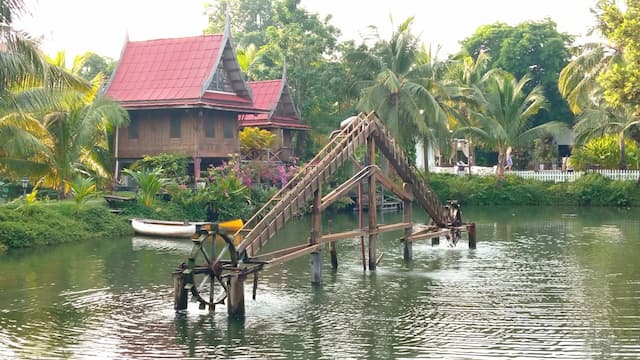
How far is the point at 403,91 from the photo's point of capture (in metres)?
44.0

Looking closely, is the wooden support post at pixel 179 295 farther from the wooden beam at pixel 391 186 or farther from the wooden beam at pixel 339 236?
the wooden beam at pixel 391 186

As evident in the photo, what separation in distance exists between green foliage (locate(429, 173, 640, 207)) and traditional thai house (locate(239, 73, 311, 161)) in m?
9.22

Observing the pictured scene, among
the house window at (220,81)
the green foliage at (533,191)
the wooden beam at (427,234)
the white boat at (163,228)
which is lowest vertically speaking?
the wooden beam at (427,234)

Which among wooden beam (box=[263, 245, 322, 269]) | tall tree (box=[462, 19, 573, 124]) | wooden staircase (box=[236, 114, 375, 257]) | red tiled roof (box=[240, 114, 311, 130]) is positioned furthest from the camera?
tall tree (box=[462, 19, 573, 124])

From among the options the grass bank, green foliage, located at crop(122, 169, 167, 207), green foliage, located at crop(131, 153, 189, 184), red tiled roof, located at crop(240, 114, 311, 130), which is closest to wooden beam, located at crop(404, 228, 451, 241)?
green foliage, located at crop(122, 169, 167, 207)

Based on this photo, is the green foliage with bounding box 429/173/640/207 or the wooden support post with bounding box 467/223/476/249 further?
the green foliage with bounding box 429/173/640/207

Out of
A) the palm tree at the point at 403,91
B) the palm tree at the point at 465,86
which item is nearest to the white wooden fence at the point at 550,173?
the palm tree at the point at 465,86

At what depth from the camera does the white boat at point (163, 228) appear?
107 feet

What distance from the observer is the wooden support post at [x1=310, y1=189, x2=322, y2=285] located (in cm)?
2153

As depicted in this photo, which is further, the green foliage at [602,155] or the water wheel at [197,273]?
the green foliage at [602,155]

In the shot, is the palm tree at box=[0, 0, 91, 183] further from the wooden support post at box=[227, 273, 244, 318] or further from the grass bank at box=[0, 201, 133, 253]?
the wooden support post at box=[227, 273, 244, 318]

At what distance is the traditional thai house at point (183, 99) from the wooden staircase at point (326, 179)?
46.3ft

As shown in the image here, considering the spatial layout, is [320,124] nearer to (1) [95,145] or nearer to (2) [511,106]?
(2) [511,106]

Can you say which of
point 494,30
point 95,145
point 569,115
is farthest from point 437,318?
point 494,30
